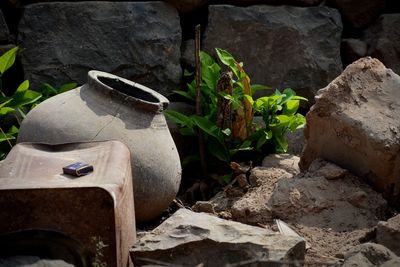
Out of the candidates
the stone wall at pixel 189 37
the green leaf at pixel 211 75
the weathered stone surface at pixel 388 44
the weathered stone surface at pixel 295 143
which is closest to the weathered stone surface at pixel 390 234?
the weathered stone surface at pixel 295 143

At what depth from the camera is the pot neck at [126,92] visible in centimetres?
446

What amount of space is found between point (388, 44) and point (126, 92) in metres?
2.54

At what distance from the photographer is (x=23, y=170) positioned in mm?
3451

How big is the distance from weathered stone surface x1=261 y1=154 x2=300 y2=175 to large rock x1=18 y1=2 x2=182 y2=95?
3.39 ft

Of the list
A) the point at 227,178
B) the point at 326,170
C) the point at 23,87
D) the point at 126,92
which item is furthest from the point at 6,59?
the point at 326,170

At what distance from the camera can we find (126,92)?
4824 millimetres

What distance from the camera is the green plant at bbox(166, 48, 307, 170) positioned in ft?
17.6

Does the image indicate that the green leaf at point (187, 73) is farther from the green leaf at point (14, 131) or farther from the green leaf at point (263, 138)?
the green leaf at point (14, 131)

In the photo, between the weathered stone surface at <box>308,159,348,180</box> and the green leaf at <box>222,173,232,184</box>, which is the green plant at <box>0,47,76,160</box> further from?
the weathered stone surface at <box>308,159,348,180</box>

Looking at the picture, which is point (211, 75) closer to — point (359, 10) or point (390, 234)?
point (359, 10)

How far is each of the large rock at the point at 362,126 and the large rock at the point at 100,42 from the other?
1612mm

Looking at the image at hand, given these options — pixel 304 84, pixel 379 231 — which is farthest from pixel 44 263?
pixel 304 84

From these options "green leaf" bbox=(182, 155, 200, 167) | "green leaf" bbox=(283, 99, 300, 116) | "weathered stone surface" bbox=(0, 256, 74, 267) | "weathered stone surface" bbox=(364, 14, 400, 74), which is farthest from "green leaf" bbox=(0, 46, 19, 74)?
"weathered stone surface" bbox=(364, 14, 400, 74)

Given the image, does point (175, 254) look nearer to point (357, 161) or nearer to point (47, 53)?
point (357, 161)
